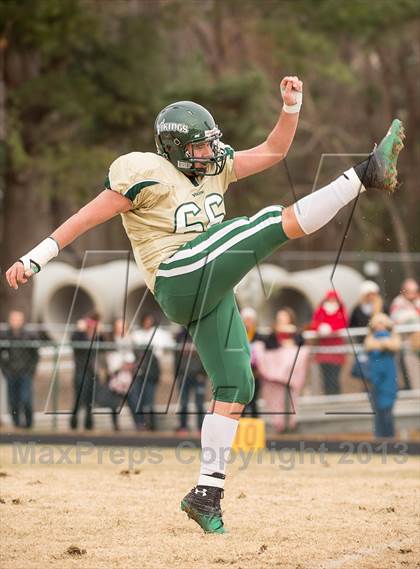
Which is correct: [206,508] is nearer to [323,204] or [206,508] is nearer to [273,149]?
[323,204]

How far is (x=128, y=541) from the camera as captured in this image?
572cm

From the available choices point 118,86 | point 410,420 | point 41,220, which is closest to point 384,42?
point 118,86

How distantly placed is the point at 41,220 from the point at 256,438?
1518cm

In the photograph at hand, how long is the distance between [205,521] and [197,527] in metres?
0.24

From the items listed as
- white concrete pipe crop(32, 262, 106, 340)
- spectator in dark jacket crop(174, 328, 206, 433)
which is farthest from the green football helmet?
white concrete pipe crop(32, 262, 106, 340)

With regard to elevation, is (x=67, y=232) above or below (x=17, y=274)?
above

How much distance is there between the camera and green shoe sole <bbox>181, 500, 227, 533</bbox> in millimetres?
5887

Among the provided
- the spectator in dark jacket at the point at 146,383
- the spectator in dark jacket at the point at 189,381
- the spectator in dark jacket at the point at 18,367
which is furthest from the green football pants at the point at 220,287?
the spectator in dark jacket at the point at 18,367

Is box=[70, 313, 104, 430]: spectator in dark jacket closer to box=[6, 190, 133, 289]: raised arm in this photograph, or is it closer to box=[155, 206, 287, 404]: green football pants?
box=[155, 206, 287, 404]: green football pants

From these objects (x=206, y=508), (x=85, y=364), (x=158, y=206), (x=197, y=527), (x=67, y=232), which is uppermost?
(x=158, y=206)

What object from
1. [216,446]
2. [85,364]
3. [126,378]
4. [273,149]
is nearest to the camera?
[216,446]

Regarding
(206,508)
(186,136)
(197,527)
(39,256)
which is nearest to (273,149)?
(186,136)

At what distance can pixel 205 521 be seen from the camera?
19.3ft

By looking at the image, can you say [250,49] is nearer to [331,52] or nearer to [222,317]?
[331,52]
